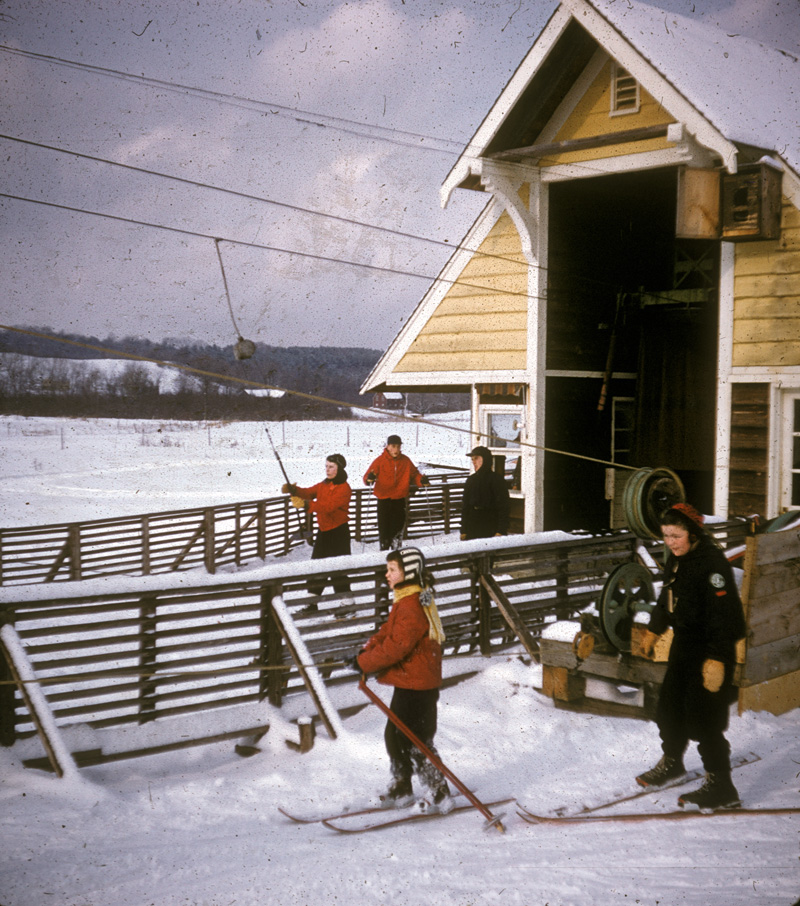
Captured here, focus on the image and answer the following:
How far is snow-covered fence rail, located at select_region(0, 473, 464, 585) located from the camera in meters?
12.9

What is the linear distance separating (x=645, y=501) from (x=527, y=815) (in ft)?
10.6

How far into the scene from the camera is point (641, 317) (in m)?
12.2

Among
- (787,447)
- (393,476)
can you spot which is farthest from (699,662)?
(393,476)

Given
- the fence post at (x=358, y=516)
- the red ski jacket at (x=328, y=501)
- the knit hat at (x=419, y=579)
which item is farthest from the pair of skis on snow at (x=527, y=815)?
the fence post at (x=358, y=516)

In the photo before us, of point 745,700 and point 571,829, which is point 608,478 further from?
point 571,829

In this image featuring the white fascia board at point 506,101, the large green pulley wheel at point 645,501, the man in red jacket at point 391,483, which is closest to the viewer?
the large green pulley wheel at point 645,501

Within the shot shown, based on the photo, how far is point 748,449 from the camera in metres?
9.07

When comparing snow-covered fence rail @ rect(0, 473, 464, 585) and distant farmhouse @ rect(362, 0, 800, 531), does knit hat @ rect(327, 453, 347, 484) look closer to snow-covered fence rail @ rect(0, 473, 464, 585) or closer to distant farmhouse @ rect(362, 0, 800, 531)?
distant farmhouse @ rect(362, 0, 800, 531)

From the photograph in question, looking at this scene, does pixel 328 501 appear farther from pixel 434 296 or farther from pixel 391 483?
pixel 434 296

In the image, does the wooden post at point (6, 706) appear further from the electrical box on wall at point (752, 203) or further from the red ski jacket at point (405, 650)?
the electrical box on wall at point (752, 203)

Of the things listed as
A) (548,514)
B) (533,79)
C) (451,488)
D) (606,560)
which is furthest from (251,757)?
(451,488)

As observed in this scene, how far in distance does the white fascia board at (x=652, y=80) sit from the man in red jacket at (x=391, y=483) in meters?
5.20

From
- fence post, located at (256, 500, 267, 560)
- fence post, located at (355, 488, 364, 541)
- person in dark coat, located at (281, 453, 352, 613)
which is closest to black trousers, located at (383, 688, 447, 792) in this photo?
person in dark coat, located at (281, 453, 352, 613)

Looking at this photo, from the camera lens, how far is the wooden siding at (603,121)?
9406 millimetres
